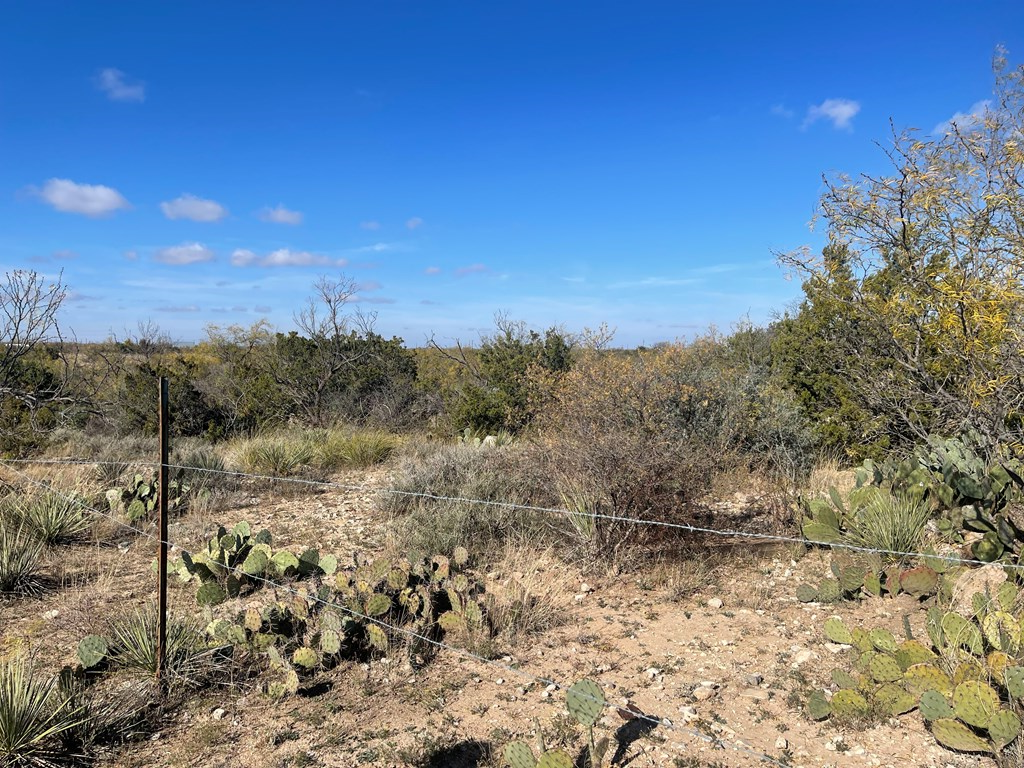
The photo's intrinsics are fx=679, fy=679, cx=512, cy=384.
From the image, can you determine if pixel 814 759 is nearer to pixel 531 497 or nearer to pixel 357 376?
pixel 531 497

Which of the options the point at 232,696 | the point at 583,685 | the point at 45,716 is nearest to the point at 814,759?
the point at 583,685

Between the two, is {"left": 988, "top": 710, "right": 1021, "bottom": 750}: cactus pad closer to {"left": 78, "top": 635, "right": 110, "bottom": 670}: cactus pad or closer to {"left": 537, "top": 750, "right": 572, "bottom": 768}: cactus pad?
{"left": 537, "top": 750, "right": 572, "bottom": 768}: cactus pad

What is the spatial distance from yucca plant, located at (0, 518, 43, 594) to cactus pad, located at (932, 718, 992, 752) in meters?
6.42

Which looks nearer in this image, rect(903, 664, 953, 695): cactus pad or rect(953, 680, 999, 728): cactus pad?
rect(953, 680, 999, 728): cactus pad

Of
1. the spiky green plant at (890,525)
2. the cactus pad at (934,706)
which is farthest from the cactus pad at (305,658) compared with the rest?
the spiky green plant at (890,525)

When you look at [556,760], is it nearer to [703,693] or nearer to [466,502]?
[703,693]

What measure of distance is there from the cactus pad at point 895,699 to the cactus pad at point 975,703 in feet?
1.10

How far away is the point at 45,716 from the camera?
3410 mm

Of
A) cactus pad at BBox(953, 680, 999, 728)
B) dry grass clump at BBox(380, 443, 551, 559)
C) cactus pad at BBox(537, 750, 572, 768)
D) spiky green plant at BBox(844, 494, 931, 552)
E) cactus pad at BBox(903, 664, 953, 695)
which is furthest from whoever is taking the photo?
dry grass clump at BBox(380, 443, 551, 559)

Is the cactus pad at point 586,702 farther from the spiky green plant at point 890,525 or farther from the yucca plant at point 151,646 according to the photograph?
the spiky green plant at point 890,525

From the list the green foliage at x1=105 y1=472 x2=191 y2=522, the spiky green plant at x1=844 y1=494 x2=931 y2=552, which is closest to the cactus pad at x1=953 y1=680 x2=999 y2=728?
the spiky green plant at x1=844 y1=494 x2=931 y2=552

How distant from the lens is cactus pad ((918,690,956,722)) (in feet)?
11.0

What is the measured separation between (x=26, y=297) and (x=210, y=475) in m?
3.14

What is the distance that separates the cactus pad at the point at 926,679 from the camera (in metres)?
3.53
